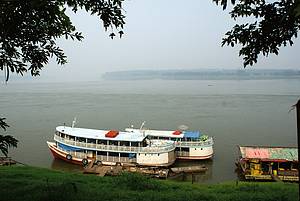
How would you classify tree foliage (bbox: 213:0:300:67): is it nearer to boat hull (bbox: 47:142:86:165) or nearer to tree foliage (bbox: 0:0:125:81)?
tree foliage (bbox: 0:0:125:81)

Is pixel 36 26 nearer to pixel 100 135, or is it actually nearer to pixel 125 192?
pixel 125 192

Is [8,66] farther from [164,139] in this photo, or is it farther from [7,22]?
[164,139]

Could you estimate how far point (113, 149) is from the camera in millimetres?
17531

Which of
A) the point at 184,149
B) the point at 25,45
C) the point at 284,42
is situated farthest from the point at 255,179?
the point at 25,45

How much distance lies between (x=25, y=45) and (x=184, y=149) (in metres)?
15.7

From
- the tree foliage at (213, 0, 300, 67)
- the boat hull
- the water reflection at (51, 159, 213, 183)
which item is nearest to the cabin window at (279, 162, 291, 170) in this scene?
the water reflection at (51, 159, 213, 183)

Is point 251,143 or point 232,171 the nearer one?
point 232,171

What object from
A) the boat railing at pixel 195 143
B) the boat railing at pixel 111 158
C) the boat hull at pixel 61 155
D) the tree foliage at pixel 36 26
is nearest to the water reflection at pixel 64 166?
the boat hull at pixel 61 155

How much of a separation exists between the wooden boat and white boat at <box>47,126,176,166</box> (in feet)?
14.2

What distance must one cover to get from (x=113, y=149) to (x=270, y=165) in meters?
7.90

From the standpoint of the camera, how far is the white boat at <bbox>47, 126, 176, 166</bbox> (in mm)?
17438

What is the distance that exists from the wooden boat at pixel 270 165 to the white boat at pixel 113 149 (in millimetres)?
4324

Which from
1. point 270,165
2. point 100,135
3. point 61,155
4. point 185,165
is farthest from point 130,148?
point 270,165

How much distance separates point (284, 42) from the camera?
4.20 m
